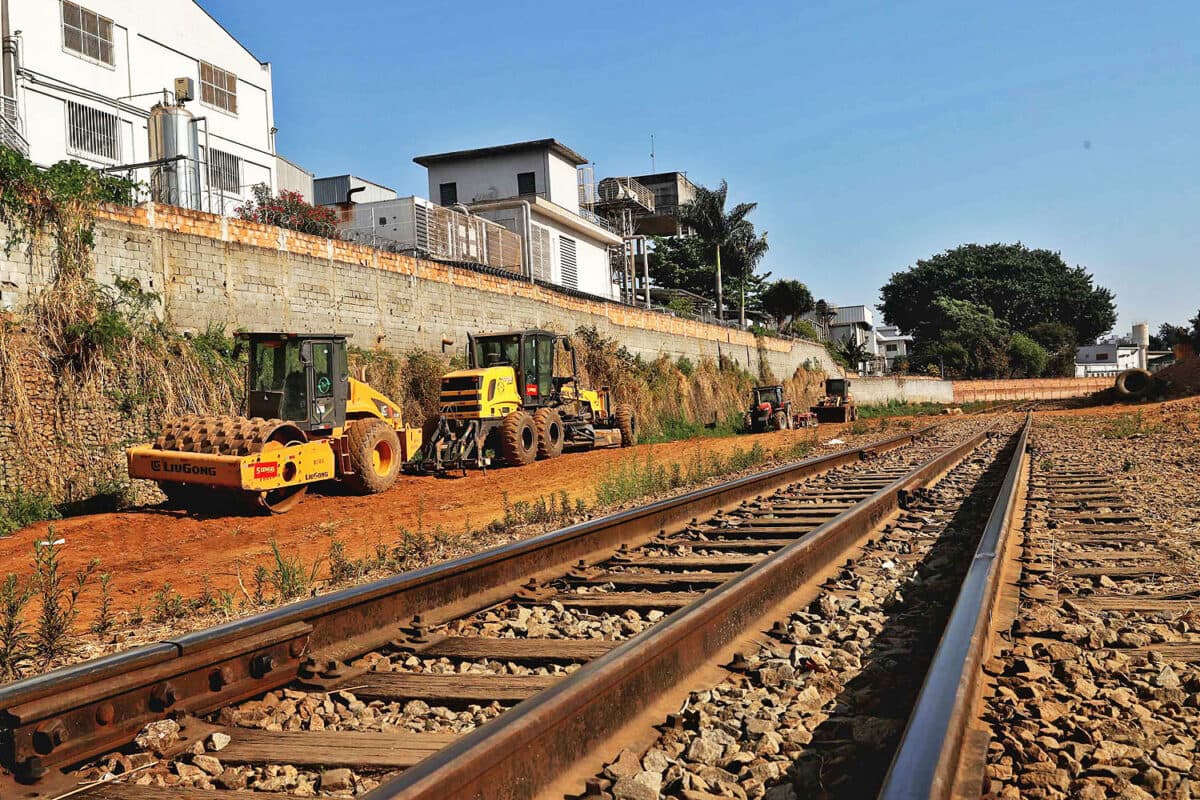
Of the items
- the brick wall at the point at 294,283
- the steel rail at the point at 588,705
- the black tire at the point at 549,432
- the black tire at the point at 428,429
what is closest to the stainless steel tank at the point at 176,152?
the brick wall at the point at 294,283

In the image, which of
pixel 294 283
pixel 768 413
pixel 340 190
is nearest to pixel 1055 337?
pixel 768 413

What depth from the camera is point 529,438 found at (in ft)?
63.3

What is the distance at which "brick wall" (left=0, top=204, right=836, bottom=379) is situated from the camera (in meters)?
15.6

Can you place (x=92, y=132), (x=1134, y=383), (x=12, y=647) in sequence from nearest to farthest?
1. (x=12, y=647)
2. (x=92, y=132)
3. (x=1134, y=383)

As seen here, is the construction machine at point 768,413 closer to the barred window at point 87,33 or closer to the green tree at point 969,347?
the barred window at point 87,33

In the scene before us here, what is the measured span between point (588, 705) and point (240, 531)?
9604 millimetres

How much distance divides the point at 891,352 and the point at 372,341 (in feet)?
347

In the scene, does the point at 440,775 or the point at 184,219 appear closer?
the point at 440,775

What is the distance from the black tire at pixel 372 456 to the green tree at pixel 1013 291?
8818 cm

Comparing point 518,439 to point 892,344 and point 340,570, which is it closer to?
point 340,570

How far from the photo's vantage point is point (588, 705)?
3.57 metres

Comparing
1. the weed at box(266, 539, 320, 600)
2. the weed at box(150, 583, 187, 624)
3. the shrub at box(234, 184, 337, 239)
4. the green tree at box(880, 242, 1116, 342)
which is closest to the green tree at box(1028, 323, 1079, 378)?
the green tree at box(880, 242, 1116, 342)

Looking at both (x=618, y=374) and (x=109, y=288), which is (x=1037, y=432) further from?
(x=109, y=288)

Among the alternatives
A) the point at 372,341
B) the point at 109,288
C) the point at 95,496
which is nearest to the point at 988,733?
the point at 95,496
